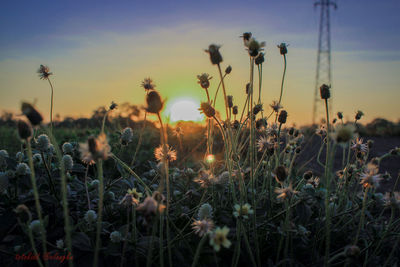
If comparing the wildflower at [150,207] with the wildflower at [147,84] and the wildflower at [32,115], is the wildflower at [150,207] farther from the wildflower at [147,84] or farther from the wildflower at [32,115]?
the wildflower at [147,84]

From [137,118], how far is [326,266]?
435cm

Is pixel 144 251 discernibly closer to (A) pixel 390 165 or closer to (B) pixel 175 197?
(B) pixel 175 197

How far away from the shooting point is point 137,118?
5.11 meters

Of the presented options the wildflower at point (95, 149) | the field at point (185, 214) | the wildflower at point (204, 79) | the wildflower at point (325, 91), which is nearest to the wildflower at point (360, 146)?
the field at point (185, 214)

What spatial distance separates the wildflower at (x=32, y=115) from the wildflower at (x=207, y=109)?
0.57m

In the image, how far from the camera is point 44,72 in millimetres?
1777

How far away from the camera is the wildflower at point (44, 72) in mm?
1763

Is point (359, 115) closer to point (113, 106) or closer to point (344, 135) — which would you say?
point (344, 135)

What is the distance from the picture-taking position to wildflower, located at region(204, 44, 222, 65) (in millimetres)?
1234

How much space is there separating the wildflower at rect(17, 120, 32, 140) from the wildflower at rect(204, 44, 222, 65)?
2.26 ft

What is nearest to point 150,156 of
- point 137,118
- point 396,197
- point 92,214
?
point 137,118

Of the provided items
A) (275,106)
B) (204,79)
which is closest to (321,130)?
(275,106)

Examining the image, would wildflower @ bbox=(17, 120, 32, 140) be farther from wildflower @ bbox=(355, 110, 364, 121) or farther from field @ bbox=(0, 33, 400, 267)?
wildflower @ bbox=(355, 110, 364, 121)

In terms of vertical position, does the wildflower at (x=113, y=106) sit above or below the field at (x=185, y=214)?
above
